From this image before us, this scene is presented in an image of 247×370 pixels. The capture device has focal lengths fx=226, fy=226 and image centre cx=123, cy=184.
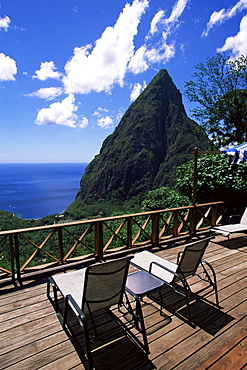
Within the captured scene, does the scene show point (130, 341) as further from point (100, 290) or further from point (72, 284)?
point (72, 284)

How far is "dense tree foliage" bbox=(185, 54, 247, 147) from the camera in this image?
13.8 metres

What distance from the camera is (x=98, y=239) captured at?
383cm

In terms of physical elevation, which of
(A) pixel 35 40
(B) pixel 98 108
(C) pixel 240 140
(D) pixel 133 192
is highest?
(B) pixel 98 108

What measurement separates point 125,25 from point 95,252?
12.0m

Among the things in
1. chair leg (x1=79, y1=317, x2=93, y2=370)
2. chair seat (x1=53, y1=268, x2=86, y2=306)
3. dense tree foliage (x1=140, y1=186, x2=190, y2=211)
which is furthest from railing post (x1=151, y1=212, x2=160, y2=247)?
chair leg (x1=79, y1=317, x2=93, y2=370)

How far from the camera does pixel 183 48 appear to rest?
57.0 ft

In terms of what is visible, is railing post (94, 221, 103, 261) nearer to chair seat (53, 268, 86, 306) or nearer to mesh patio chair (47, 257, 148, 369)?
chair seat (53, 268, 86, 306)

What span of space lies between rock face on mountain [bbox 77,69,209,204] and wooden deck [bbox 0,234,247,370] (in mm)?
45722

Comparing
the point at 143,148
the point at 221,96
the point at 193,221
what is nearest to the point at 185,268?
the point at 193,221

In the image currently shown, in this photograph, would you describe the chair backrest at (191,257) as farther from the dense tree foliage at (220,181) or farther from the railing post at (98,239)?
the dense tree foliage at (220,181)

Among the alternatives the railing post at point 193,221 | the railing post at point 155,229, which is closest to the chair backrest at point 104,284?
the railing post at point 155,229

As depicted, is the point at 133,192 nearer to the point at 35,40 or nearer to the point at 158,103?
the point at 158,103

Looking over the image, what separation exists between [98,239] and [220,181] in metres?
4.11

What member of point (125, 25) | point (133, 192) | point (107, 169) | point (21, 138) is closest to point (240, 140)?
point (125, 25)
